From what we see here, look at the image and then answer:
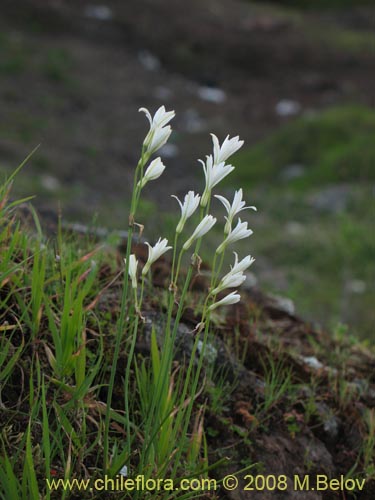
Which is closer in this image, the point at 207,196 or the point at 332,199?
the point at 207,196

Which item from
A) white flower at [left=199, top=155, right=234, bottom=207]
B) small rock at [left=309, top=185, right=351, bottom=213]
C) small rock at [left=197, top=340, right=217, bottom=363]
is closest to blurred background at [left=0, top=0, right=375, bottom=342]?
small rock at [left=309, top=185, right=351, bottom=213]

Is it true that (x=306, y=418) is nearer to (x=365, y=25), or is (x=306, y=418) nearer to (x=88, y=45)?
(x=88, y=45)

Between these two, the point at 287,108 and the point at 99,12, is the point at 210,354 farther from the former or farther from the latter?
the point at 99,12

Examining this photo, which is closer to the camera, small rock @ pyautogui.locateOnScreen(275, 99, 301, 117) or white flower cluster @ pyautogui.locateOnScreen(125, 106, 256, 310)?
white flower cluster @ pyautogui.locateOnScreen(125, 106, 256, 310)

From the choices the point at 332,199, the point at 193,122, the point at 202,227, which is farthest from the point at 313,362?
the point at 193,122

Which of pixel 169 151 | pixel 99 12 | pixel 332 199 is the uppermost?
pixel 99 12

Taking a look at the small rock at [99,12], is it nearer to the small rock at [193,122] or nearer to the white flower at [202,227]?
the small rock at [193,122]

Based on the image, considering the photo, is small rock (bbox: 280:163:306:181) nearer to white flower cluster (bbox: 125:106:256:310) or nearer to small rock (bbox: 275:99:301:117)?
small rock (bbox: 275:99:301:117)
